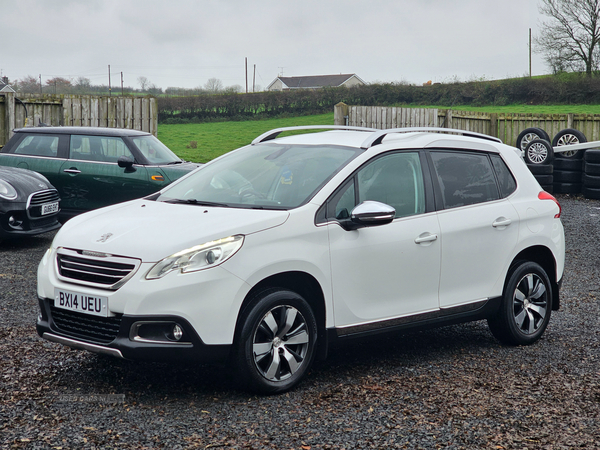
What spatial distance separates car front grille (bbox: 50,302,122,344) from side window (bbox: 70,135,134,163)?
7.40 metres

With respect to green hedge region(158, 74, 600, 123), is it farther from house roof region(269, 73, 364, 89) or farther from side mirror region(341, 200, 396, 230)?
house roof region(269, 73, 364, 89)

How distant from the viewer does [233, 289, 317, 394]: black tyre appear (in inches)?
172

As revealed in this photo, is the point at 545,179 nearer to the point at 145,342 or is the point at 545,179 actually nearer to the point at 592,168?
the point at 592,168

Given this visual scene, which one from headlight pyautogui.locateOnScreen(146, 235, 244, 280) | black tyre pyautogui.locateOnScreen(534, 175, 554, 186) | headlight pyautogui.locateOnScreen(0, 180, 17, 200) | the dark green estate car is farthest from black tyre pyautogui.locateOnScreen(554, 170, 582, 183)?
headlight pyautogui.locateOnScreen(146, 235, 244, 280)

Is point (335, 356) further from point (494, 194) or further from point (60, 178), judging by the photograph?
point (60, 178)

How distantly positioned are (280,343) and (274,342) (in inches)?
2.0

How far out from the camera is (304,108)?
45.1 m

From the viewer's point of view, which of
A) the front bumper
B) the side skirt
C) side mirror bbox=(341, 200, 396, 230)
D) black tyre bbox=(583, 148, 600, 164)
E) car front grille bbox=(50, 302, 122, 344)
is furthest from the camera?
black tyre bbox=(583, 148, 600, 164)

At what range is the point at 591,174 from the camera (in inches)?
689

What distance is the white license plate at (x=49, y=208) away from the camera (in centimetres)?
1033

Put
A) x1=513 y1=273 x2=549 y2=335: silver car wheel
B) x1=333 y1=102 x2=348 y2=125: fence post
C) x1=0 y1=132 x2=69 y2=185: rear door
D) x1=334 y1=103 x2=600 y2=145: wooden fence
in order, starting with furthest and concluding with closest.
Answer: x1=334 y1=103 x2=600 y2=145: wooden fence → x1=333 y1=102 x2=348 y2=125: fence post → x1=0 y1=132 x2=69 y2=185: rear door → x1=513 y1=273 x2=549 y2=335: silver car wheel

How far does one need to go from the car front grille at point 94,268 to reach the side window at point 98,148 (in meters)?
7.35

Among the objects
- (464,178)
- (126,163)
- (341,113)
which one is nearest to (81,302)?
(464,178)

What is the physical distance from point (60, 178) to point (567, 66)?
45269 mm
